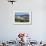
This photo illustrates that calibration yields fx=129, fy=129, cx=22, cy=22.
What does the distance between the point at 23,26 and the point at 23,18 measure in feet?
1.03

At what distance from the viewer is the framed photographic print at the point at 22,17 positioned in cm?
500

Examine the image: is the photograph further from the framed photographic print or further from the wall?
the wall

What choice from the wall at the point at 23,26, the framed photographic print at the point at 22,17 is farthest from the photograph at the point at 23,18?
the wall at the point at 23,26

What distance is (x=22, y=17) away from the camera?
5.04 metres

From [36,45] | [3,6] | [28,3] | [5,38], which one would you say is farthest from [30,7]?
[36,45]

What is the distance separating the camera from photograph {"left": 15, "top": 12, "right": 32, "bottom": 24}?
5.00 meters

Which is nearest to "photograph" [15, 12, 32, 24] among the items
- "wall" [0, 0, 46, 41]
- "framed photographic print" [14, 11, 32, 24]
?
"framed photographic print" [14, 11, 32, 24]

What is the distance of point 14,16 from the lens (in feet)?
16.4

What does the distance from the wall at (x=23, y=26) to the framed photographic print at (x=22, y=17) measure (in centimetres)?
12

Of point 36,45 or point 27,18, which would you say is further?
point 27,18

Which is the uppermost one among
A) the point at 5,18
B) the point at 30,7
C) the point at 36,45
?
→ the point at 30,7

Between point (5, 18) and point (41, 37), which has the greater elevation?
point (5, 18)

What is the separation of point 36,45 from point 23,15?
5.74 ft

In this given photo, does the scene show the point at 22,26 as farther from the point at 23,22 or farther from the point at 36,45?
the point at 36,45
